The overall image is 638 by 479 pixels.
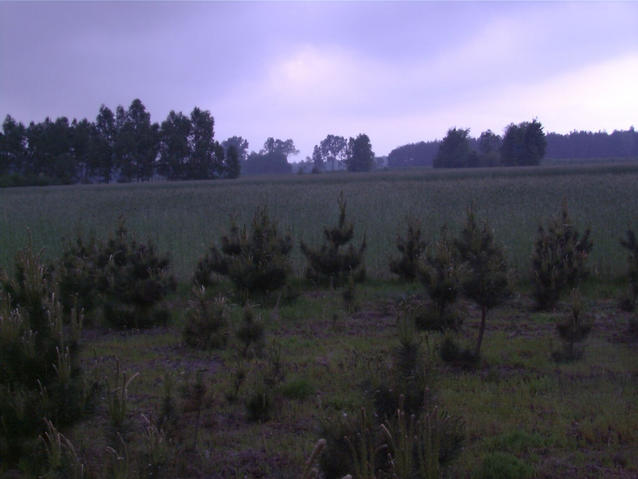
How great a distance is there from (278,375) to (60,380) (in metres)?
2.63

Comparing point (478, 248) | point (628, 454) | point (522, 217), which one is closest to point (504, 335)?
point (478, 248)

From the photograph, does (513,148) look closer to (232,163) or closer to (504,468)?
(232,163)

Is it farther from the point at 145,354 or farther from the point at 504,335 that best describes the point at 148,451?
the point at 504,335

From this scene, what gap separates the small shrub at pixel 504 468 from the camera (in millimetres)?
4328

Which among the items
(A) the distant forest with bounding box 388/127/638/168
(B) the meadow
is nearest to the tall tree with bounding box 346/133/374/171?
(A) the distant forest with bounding box 388/127/638/168

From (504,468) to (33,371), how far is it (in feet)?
11.8

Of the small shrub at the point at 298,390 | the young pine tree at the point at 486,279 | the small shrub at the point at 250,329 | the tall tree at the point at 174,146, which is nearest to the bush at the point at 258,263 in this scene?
the small shrub at the point at 250,329

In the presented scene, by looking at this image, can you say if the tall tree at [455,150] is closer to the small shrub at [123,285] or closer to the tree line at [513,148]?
the tree line at [513,148]

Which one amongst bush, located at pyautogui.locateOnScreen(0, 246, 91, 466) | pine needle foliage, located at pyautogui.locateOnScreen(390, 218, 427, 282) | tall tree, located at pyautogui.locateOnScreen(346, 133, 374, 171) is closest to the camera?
bush, located at pyautogui.locateOnScreen(0, 246, 91, 466)

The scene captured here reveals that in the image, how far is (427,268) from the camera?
7.76 metres

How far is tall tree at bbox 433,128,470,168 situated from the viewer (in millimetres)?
69625

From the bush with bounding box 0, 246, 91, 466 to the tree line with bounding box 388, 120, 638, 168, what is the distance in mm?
63106

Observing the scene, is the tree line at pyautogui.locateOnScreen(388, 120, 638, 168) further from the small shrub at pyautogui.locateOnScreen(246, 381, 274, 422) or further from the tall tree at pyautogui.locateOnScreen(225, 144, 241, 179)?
the small shrub at pyautogui.locateOnScreen(246, 381, 274, 422)

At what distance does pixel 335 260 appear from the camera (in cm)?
1223
